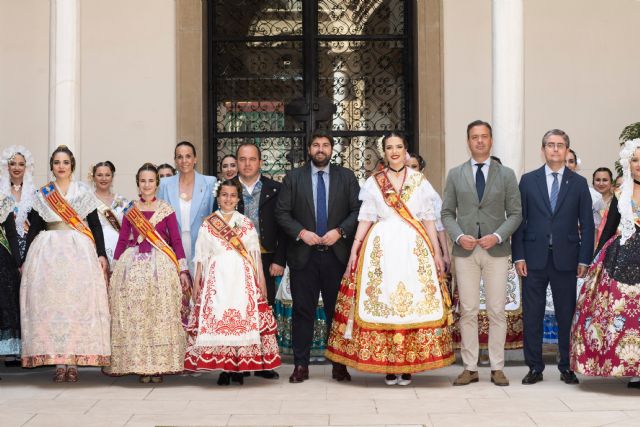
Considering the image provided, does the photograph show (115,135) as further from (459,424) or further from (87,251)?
(459,424)

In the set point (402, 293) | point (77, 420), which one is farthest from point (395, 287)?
point (77, 420)

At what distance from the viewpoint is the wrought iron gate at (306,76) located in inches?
481

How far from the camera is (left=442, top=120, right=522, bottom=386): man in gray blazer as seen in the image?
784 cm

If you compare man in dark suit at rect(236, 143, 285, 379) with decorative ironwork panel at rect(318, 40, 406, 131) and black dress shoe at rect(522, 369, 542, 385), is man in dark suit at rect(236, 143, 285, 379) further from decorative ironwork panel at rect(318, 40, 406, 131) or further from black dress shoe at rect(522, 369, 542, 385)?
decorative ironwork panel at rect(318, 40, 406, 131)

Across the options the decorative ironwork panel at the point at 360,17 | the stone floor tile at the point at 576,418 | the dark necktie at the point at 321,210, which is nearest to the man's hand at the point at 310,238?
the dark necktie at the point at 321,210

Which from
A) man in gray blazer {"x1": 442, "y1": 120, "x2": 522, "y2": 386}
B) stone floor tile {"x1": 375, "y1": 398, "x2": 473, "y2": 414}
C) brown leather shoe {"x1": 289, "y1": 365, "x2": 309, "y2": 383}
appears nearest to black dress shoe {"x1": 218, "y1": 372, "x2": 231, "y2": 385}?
brown leather shoe {"x1": 289, "y1": 365, "x2": 309, "y2": 383}

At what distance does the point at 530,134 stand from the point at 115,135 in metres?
4.38

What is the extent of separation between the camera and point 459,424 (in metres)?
6.37

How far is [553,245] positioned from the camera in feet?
25.8

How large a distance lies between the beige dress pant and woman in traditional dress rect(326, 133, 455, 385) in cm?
14

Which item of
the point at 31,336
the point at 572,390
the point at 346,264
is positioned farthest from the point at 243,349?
the point at 572,390

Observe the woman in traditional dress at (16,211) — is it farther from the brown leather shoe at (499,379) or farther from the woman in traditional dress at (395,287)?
the brown leather shoe at (499,379)

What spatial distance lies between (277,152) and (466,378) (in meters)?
5.00

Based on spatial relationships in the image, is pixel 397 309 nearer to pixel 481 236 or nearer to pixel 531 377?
pixel 481 236
